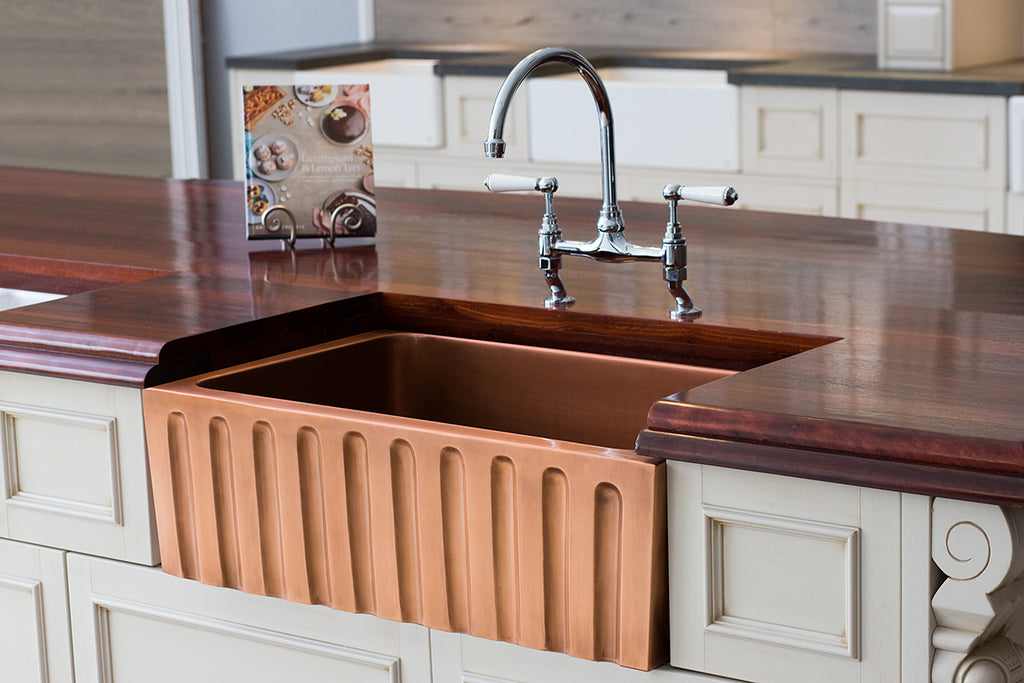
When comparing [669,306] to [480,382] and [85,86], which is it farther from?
[85,86]

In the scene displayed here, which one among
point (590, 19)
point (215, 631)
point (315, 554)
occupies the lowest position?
point (215, 631)

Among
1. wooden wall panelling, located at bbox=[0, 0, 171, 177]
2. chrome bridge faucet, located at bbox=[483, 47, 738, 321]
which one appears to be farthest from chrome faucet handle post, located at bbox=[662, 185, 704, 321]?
wooden wall panelling, located at bbox=[0, 0, 171, 177]

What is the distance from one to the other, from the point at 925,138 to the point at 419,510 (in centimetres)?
252

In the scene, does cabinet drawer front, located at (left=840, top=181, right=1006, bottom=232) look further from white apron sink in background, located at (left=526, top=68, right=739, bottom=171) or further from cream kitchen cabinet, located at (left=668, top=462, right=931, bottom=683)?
cream kitchen cabinet, located at (left=668, top=462, right=931, bottom=683)

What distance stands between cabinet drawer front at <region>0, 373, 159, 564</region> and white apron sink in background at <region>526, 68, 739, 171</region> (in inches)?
94.0

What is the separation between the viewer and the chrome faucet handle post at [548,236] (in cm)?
154

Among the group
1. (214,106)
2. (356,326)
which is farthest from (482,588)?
(214,106)

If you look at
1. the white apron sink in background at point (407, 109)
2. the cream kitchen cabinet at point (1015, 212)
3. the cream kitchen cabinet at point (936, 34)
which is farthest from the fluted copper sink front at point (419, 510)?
the white apron sink in background at point (407, 109)

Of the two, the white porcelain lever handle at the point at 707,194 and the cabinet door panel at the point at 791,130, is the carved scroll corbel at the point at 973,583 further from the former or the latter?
the cabinet door panel at the point at 791,130

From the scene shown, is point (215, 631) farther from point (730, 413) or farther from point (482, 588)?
point (730, 413)

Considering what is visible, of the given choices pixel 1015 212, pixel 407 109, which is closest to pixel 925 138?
pixel 1015 212

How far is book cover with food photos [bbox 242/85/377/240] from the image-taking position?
72.7 inches

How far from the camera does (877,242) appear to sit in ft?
6.13

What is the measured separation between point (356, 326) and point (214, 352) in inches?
8.4
